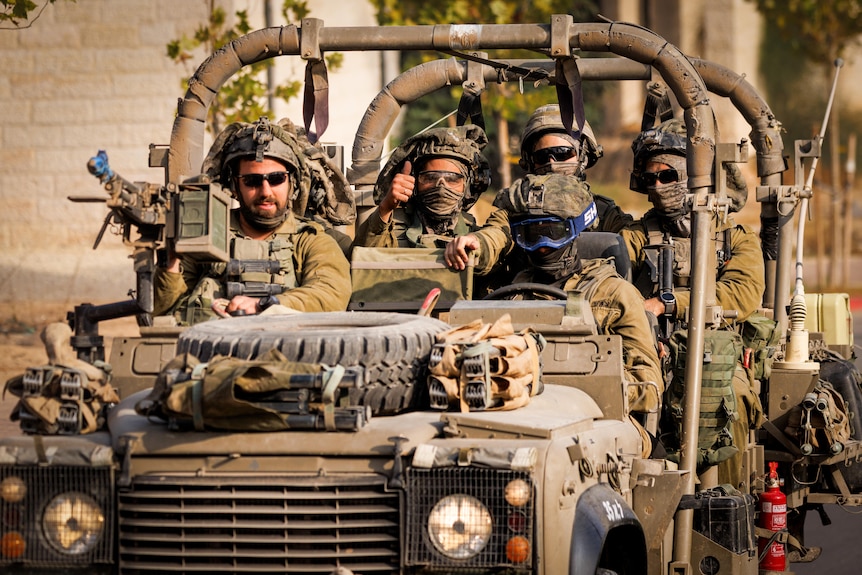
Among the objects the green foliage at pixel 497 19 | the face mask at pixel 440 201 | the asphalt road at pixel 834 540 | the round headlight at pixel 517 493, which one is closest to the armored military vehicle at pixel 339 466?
the round headlight at pixel 517 493

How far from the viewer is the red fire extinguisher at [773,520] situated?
857 cm

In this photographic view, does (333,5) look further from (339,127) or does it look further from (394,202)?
(394,202)

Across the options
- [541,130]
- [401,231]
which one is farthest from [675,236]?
[401,231]

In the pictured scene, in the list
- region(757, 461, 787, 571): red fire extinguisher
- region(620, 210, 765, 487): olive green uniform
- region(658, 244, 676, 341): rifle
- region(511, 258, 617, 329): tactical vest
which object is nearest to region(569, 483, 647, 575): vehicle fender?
region(511, 258, 617, 329): tactical vest

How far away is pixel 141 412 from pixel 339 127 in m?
18.1

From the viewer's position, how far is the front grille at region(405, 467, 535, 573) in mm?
5406

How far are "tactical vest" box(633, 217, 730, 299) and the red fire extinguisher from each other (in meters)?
1.46

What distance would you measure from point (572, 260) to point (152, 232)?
81.4 inches

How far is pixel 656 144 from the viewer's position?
33.4ft

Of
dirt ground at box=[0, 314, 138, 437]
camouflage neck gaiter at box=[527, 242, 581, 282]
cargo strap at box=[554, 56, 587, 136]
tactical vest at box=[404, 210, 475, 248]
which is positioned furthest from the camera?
dirt ground at box=[0, 314, 138, 437]

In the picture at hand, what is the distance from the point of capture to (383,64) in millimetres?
27250

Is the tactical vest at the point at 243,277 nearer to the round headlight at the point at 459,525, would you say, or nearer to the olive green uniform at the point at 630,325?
the olive green uniform at the point at 630,325

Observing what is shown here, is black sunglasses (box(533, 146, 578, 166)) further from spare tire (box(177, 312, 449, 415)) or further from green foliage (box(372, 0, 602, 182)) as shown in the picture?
green foliage (box(372, 0, 602, 182))

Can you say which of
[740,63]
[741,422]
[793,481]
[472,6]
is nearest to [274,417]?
[741,422]
